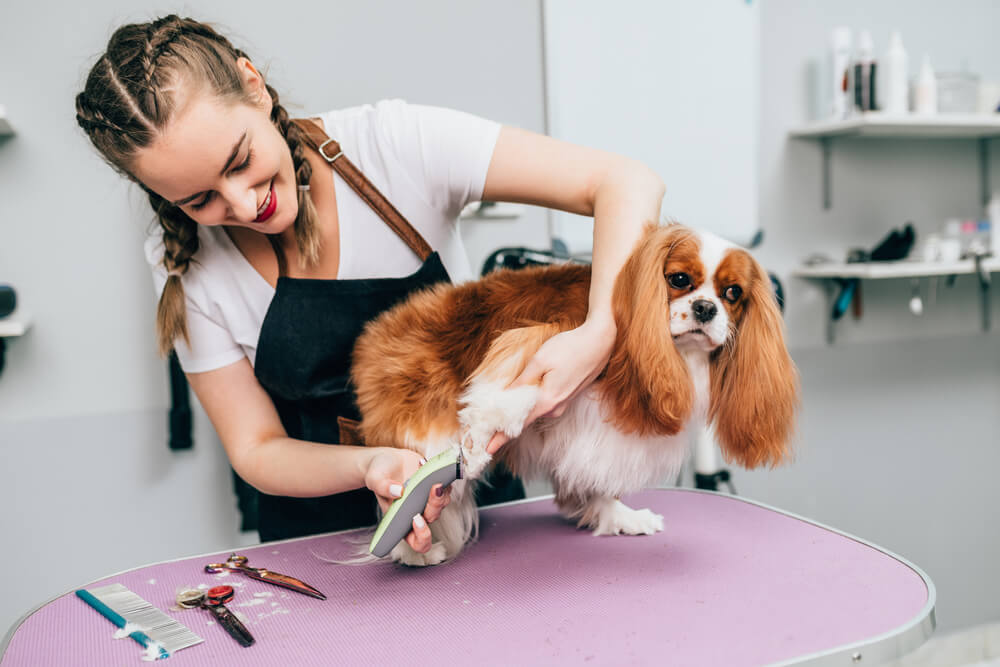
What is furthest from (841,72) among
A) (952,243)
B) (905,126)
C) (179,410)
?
(179,410)

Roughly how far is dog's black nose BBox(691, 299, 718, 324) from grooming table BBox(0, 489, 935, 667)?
0.34 m

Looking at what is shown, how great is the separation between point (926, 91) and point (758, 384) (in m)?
1.71

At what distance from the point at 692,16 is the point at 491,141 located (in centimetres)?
129

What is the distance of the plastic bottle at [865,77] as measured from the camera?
6.79 ft

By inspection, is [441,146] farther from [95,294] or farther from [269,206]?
[95,294]

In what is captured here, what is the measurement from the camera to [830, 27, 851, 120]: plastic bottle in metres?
2.11

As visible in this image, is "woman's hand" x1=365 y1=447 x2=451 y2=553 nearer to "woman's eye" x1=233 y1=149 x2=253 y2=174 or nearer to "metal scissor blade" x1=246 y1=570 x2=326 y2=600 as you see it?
"metal scissor blade" x1=246 y1=570 x2=326 y2=600

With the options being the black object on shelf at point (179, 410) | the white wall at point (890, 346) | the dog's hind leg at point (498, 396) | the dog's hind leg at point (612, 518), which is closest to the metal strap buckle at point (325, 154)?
the dog's hind leg at point (498, 396)

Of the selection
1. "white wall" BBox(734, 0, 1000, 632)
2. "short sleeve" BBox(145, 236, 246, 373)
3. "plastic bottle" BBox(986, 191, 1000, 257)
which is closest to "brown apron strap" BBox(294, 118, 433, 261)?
"short sleeve" BBox(145, 236, 246, 373)

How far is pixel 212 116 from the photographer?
3.01 ft

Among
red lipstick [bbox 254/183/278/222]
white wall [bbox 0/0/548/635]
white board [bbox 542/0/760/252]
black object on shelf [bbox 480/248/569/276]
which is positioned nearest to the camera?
red lipstick [bbox 254/183/278/222]

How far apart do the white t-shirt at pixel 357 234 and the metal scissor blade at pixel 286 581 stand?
33 cm

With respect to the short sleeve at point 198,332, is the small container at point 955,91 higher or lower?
higher

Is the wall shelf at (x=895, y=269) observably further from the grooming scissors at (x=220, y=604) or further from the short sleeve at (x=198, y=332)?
the grooming scissors at (x=220, y=604)
